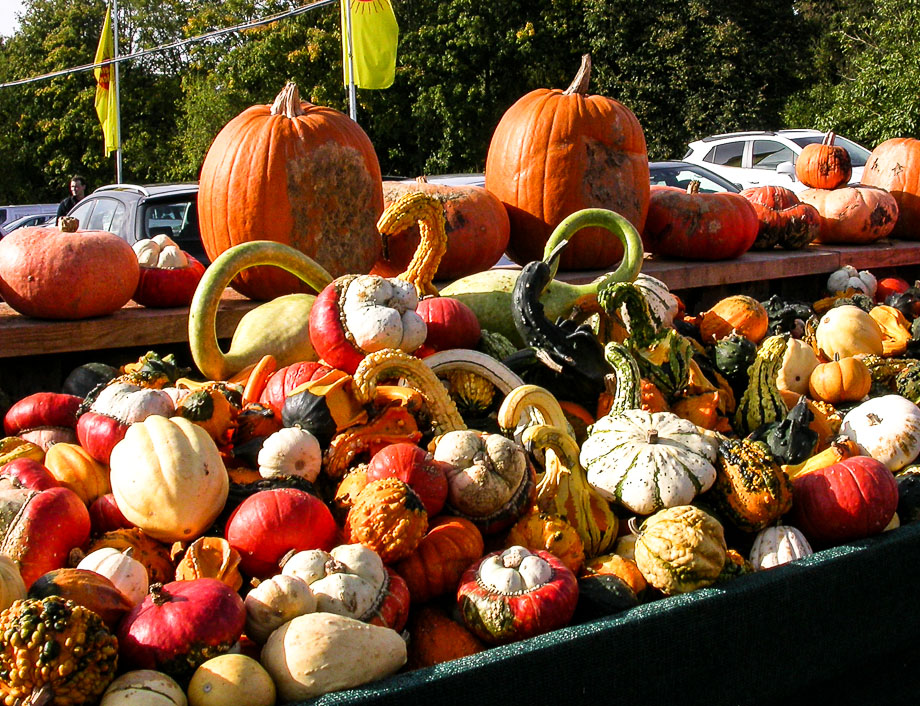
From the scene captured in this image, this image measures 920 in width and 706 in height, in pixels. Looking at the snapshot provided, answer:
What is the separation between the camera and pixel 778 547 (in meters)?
2.40

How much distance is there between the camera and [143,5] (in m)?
34.6

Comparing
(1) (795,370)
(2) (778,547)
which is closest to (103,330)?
(2) (778,547)

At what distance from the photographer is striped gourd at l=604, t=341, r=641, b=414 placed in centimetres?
284

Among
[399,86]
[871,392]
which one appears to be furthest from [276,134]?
[399,86]

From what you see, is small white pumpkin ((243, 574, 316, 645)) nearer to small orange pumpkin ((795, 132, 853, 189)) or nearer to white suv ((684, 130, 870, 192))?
small orange pumpkin ((795, 132, 853, 189))

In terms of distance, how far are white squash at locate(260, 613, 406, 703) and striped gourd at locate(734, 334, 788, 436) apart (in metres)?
1.81

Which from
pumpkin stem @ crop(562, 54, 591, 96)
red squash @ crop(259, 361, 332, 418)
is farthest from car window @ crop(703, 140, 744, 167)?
red squash @ crop(259, 361, 332, 418)

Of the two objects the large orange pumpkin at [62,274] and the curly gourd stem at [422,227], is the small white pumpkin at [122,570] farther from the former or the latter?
the curly gourd stem at [422,227]

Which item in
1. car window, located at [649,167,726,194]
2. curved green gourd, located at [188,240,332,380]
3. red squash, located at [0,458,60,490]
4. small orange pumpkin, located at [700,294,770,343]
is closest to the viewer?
red squash, located at [0,458,60,490]

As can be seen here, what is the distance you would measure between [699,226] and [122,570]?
11.8 ft

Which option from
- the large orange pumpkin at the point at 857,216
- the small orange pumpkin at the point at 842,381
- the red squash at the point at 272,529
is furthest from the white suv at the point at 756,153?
the red squash at the point at 272,529

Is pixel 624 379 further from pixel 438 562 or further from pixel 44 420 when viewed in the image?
pixel 44 420

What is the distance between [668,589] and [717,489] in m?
0.50

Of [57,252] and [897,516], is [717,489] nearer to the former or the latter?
[897,516]
